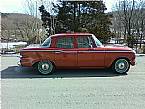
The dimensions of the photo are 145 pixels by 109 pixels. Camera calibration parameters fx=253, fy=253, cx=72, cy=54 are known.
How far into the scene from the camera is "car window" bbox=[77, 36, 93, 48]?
909 cm

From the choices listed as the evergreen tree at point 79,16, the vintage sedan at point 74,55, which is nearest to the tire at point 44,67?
the vintage sedan at point 74,55

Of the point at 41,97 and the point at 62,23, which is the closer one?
the point at 41,97

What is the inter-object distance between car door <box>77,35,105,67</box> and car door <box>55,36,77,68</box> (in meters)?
0.21

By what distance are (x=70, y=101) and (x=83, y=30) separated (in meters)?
17.4

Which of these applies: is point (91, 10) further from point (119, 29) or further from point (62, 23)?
point (119, 29)

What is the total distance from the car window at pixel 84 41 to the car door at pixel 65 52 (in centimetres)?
25

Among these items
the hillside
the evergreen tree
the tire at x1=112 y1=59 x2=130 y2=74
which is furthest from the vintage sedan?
the hillside

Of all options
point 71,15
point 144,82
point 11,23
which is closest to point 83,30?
point 71,15

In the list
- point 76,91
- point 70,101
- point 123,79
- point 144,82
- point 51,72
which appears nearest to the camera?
point 70,101

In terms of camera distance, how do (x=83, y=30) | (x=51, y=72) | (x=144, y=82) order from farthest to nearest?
(x=83, y=30)
(x=51, y=72)
(x=144, y=82)

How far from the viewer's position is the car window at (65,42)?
9.11 meters

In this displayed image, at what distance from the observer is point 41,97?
20.0 ft

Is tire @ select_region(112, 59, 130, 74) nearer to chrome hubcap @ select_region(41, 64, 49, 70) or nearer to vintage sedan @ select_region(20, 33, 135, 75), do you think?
vintage sedan @ select_region(20, 33, 135, 75)

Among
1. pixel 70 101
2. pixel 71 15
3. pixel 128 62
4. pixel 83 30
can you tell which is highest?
pixel 71 15
